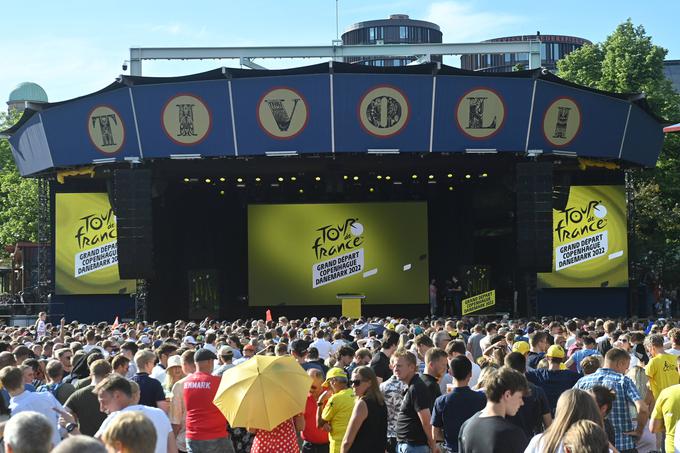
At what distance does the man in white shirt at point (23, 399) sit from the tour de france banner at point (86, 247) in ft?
86.1

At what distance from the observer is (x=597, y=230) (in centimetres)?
3294

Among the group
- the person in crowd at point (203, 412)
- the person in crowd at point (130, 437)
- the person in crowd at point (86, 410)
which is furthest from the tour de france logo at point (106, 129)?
the person in crowd at point (130, 437)

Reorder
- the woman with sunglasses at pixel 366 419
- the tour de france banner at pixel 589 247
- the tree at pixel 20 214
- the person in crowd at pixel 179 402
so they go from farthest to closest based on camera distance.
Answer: the tree at pixel 20 214 < the tour de france banner at pixel 589 247 < the person in crowd at pixel 179 402 < the woman with sunglasses at pixel 366 419

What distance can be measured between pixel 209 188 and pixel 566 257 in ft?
42.3

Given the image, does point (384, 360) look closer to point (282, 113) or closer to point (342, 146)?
point (342, 146)

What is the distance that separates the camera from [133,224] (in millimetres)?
28453

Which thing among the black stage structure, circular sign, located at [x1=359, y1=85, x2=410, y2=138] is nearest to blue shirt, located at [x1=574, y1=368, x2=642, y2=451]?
the black stage structure

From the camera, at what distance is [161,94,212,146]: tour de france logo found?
93.4 feet

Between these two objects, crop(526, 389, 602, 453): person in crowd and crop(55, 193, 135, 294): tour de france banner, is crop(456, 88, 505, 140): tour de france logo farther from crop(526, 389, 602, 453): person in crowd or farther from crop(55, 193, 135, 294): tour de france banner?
crop(526, 389, 602, 453): person in crowd

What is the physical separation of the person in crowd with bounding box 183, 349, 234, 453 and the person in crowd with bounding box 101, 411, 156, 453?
395cm

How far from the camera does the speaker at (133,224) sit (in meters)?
28.4

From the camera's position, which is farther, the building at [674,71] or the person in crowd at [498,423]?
the building at [674,71]

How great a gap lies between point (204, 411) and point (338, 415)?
122cm

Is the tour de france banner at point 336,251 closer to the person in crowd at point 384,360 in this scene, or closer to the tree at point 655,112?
the tree at point 655,112
